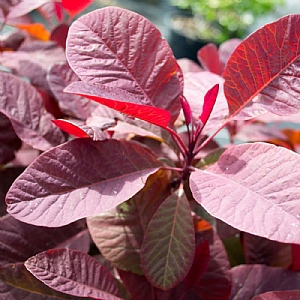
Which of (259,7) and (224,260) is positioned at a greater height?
(224,260)

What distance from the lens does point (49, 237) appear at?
26.2 inches

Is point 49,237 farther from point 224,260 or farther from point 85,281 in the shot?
point 224,260

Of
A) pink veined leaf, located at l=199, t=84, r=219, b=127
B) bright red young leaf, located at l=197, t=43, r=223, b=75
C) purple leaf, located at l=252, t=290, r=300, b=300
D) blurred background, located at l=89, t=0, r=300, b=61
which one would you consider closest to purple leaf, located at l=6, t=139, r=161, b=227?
pink veined leaf, located at l=199, t=84, r=219, b=127

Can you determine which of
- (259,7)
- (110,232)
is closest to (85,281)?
(110,232)

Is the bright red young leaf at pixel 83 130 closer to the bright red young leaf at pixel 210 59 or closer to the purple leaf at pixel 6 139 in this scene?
the purple leaf at pixel 6 139

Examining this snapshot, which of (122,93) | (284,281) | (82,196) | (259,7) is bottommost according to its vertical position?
(259,7)

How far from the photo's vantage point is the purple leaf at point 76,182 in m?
0.51

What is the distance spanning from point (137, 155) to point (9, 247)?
0.73 feet

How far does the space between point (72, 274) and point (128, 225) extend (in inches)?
5.8

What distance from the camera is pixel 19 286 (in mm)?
592

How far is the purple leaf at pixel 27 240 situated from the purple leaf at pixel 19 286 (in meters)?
0.02

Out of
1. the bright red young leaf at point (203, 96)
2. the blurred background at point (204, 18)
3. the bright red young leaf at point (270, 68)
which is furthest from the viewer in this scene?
the blurred background at point (204, 18)

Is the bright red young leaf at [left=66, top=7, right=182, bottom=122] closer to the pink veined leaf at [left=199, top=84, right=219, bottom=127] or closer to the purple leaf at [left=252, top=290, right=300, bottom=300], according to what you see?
the pink veined leaf at [left=199, top=84, right=219, bottom=127]

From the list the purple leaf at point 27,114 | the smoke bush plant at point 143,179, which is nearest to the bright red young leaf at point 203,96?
the smoke bush plant at point 143,179
